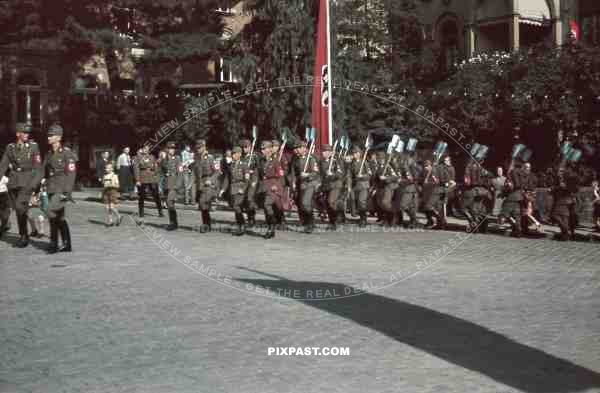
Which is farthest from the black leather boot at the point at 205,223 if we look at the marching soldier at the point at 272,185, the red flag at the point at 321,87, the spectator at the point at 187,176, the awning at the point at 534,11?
the awning at the point at 534,11

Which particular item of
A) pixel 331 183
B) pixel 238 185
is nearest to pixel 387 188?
pixel 331 183

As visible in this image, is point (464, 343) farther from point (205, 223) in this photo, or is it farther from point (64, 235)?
point (205, 223)

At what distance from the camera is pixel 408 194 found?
719 inches

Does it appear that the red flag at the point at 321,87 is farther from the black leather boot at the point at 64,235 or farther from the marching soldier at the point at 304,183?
the black leather boot at the point at 64,235

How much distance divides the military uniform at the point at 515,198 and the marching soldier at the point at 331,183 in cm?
353

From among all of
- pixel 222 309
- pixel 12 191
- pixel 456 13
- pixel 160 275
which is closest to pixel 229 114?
pixel 456 13

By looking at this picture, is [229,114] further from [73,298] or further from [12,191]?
[73,298]

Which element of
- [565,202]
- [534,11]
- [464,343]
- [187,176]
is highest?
[534,11]

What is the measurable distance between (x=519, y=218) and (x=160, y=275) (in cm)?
827

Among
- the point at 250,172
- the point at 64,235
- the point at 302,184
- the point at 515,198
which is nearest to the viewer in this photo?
the point at 64,235

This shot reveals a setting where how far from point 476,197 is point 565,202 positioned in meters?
2.06

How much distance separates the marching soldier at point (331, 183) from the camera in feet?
59.0

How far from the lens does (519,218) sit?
16.3 meters

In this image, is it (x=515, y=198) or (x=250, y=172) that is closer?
(x=250, y=172)
